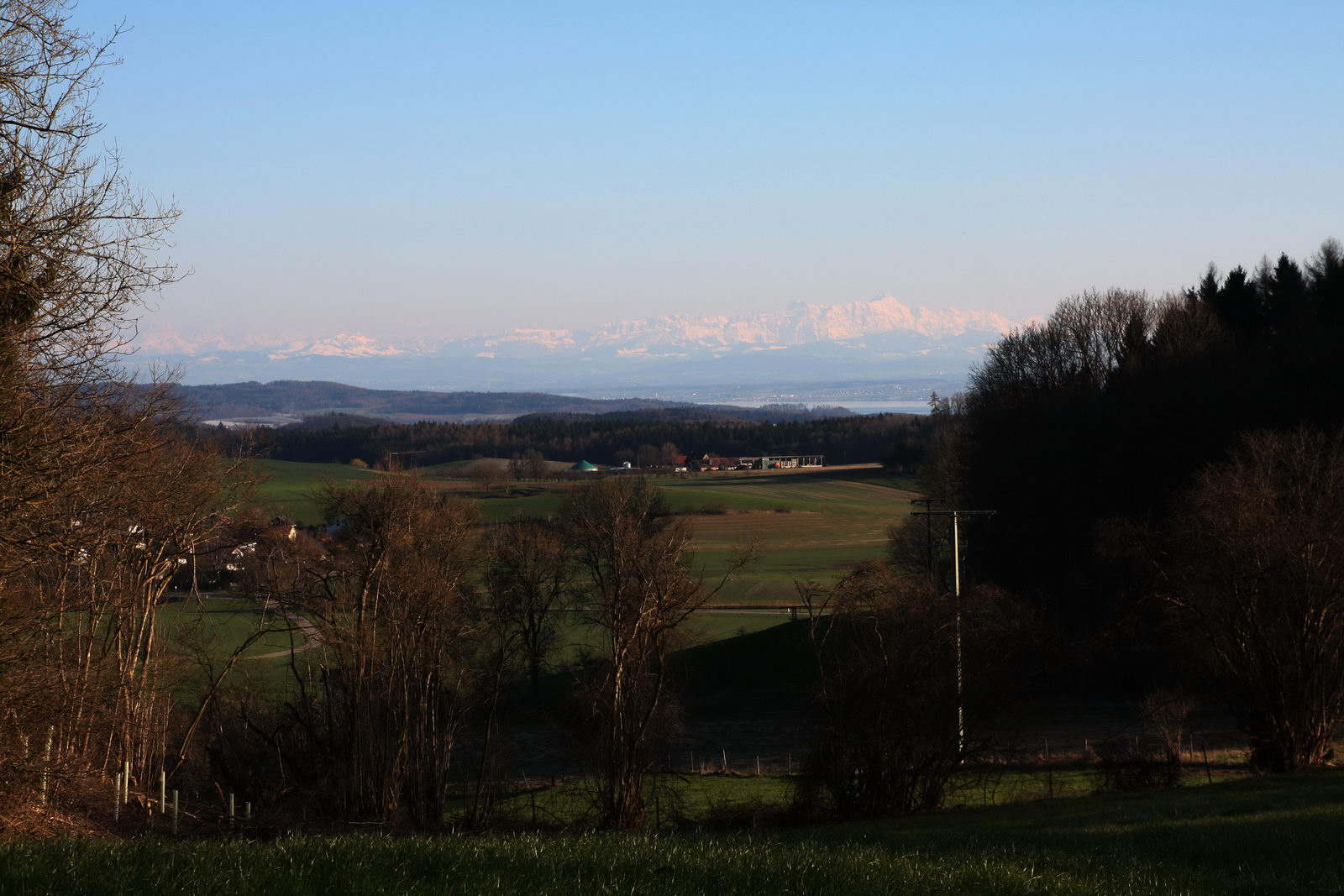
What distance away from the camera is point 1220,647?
31.0m

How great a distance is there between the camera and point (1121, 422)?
53625 millimetres

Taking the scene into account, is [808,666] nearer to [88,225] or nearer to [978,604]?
[978,604]

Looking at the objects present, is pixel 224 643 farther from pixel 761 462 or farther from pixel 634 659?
pixel 761 462

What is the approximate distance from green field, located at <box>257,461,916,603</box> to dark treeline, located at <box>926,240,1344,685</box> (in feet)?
50.9

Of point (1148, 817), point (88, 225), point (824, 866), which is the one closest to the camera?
point (824, 866)

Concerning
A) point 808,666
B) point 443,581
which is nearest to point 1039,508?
point 808,666

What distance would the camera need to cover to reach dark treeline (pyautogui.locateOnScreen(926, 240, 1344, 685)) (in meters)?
47.1

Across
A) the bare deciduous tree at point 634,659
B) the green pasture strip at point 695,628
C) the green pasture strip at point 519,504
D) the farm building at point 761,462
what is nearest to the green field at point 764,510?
the green pasture strip at point 519,504

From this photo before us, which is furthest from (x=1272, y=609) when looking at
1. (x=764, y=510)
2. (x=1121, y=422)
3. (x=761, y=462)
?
(x=761, y=462)

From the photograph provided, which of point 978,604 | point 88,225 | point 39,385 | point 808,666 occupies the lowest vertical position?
point 808,666

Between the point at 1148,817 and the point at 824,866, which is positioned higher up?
the point at 824,866

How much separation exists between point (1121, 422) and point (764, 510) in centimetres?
6447

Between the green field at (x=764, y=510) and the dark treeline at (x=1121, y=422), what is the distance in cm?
1551

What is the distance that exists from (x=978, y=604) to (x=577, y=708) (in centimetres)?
1250
